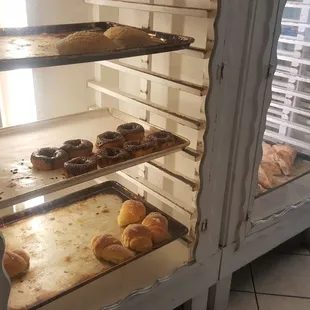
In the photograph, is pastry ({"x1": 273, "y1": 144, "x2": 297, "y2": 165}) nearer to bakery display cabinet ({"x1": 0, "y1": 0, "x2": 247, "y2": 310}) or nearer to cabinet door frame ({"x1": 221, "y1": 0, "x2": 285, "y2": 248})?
cabinet door frame ({"x1": 221, "y1": 0, "x2": 285, "y2": 248})

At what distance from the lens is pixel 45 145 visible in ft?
4.73

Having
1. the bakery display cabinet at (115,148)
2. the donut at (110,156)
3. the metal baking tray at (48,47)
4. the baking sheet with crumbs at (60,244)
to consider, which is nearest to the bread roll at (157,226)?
the bakery display cabinet at (115,148)

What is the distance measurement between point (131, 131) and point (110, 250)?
43 centimetres

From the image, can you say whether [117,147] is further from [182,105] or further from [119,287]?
[119,287]

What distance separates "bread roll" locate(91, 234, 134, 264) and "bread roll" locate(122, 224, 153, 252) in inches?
1.3

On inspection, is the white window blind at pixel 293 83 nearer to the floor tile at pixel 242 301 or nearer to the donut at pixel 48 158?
the floor tile at pixel 242 301

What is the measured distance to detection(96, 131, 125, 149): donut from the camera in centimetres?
142

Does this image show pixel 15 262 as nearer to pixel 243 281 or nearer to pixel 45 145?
pixel 45 145

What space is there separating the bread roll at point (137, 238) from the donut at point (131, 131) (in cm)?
33

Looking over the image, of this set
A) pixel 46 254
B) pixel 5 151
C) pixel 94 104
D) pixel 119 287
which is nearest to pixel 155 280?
pixel 119 287

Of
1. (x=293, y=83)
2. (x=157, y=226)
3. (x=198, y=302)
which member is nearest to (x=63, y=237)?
(x=157, y=226)

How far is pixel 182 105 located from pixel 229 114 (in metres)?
0.24

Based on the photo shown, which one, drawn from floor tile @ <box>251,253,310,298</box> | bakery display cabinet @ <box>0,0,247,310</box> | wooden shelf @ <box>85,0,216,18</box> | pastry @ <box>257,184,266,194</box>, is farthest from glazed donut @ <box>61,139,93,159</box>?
floor tile @ <box>251,253,310,298</box>

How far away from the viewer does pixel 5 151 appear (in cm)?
137
